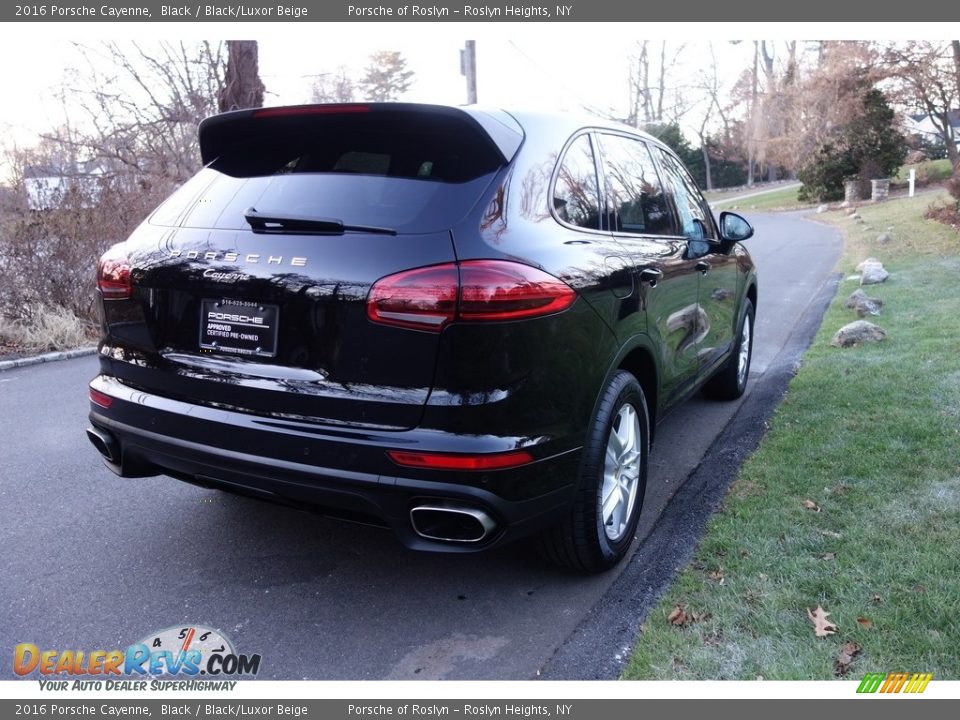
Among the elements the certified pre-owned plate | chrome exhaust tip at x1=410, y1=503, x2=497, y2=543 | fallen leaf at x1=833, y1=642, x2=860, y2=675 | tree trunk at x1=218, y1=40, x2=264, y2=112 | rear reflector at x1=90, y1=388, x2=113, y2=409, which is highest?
tree trunk at x1=218, y1=40, x2=264, y2=112

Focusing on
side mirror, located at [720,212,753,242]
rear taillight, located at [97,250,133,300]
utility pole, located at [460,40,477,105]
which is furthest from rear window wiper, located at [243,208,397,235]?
utility pole, located at [460,40,477,105]

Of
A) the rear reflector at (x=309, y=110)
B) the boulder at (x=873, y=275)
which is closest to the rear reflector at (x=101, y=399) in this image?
the rear reflector at (x=309, y=110)

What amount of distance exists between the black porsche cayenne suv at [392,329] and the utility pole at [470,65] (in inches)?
561

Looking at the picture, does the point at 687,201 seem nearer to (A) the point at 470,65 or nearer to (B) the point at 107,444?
(B) the point at 107,444

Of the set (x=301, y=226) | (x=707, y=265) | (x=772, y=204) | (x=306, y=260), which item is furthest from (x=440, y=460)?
(x=772, y=204)

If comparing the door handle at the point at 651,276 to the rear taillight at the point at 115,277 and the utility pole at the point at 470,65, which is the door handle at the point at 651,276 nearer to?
the rear taillight at the point at 115,277

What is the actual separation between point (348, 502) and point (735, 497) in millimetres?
2211

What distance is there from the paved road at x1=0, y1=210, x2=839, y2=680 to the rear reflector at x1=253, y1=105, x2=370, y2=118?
74.7 inches

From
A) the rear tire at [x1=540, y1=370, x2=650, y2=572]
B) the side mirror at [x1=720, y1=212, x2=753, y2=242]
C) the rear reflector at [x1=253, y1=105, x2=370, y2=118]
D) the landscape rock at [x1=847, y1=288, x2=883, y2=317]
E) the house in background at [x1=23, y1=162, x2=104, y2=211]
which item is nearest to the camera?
the rear reflector at [x1=253, y1=105, x2=370, y2=118]

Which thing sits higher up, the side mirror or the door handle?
the side mirror

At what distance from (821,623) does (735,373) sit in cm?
329

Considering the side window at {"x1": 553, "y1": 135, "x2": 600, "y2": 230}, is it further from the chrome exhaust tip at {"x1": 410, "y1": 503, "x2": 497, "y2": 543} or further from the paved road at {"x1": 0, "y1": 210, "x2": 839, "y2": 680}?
the paved road at {"x1": 0, "y1": 210, "x2": 839, "y2": 680}

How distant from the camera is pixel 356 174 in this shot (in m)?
2.81

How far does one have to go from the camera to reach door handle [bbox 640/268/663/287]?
11.1ft
